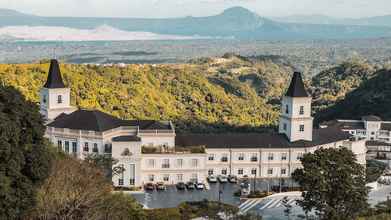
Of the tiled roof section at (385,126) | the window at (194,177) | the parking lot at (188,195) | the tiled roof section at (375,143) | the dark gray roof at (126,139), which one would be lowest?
the parking lot at (188,195)

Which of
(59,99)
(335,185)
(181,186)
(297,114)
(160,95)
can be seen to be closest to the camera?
(335,185)

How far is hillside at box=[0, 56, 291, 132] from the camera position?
72.2m

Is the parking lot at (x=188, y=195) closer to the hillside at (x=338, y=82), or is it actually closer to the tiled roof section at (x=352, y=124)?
the tiled roof section at (x=352, y=124)

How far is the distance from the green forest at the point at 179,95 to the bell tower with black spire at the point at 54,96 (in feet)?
60.4

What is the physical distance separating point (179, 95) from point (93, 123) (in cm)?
4796

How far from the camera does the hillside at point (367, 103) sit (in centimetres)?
8412

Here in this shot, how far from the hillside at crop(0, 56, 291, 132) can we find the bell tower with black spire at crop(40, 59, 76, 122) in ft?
72.9

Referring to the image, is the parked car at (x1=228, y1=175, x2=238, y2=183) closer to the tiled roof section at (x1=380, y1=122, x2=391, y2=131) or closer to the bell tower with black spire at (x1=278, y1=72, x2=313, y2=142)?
the bell tower with black spire at (x1=278, y1=72, x2=313, y2=142)

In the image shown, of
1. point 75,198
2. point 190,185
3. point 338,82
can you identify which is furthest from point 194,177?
point 338,82

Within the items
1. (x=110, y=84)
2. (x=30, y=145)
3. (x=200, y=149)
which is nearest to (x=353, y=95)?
(x=110, y=84)

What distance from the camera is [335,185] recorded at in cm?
2730

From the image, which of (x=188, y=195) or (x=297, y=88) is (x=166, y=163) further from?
(x=297, y=88)

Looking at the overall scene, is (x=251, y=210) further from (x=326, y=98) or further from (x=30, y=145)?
(x=326, y=98)

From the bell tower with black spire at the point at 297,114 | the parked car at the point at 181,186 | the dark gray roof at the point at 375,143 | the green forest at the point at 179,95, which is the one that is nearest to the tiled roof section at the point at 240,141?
the bell tower with black spire at the point at 297,114
